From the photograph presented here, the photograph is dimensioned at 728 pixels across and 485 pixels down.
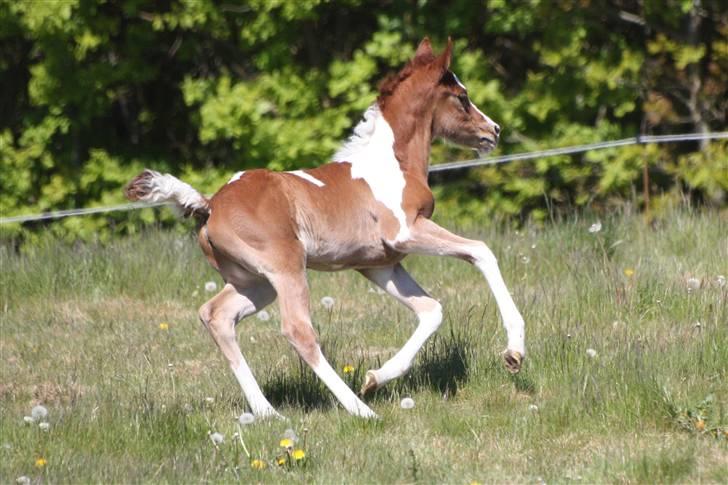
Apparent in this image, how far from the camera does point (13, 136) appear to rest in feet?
44.9

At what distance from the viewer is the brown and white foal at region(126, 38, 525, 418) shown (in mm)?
6098

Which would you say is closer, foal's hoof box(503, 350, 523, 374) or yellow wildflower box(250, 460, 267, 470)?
yellow wildflower box(250, 460, 267, 470)

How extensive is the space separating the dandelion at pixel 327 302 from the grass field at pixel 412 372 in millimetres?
63

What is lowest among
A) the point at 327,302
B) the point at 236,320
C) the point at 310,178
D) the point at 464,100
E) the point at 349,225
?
the point at 327,302

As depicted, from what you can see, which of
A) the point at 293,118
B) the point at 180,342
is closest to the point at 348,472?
the point at 180,342

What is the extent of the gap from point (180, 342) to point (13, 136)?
6.76 m

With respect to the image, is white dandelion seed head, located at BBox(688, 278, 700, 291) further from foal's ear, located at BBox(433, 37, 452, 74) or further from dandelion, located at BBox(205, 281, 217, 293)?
dandelion, located at BBox(205, 281, 217, 293)

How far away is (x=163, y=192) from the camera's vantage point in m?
6.20

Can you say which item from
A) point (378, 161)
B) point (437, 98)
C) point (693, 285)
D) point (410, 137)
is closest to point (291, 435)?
point (378, 161)

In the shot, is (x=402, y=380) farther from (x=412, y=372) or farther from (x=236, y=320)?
(x=236, y=320)

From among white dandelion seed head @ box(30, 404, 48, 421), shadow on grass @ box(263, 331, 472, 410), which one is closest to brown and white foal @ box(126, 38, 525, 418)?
shadow on grass @ box(263, 331, 472, 410)

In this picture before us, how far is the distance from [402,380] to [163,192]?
1.56 metres

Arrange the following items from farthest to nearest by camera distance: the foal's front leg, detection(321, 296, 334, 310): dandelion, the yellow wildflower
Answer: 1. detection(321, 296, 334, 310): dandelion
2. the foal's front leg
3. the yellow wildflower

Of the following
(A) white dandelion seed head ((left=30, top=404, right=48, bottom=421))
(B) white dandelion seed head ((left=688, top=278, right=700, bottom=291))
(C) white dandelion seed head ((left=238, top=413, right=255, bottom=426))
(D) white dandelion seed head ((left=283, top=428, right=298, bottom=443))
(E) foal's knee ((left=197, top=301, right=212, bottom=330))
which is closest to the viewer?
(D) white dandelion seed head ((left=283, top=428, right=298, bottom=443))
